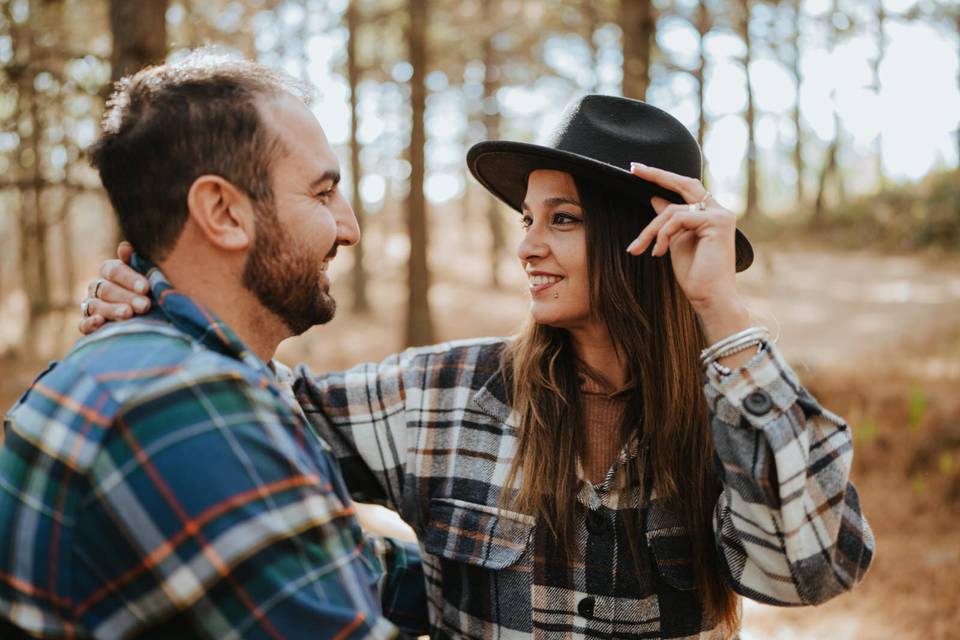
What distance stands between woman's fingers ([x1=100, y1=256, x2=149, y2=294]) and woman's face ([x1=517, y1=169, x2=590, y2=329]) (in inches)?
44.5

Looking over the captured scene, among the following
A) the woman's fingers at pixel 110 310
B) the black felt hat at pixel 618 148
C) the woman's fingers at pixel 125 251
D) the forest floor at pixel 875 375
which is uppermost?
the black felt hat at pixel 618 148

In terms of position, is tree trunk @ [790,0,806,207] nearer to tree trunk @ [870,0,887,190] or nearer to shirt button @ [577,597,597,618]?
tree trunk @ [870,0,887,190]

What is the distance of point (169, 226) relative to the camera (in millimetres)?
Result: 1553

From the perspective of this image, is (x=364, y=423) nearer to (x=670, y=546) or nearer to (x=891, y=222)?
(x=670, y=546)

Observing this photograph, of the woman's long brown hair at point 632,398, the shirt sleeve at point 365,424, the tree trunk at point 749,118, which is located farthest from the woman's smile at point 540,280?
the tree trunk at point 749,118

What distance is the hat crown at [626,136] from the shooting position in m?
2.25

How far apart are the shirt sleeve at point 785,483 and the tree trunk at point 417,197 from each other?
29.4 feet

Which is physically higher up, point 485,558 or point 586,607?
point 485,558

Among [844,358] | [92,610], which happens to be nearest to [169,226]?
[92,610]

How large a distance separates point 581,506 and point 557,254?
747mm

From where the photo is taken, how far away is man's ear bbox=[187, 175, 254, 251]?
1509 millimetres

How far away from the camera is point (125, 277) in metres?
1.63

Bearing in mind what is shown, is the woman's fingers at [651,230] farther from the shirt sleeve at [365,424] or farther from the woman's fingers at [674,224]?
the shirt sleeve at [365,424]

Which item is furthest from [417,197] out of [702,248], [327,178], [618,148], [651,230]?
[327,178]
